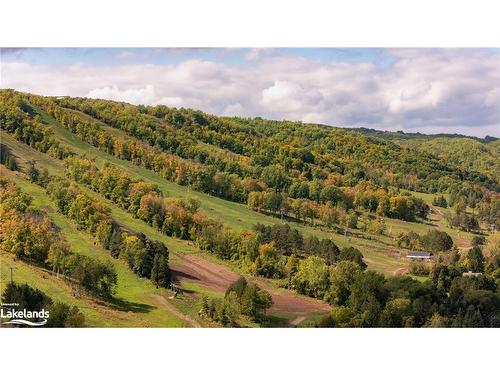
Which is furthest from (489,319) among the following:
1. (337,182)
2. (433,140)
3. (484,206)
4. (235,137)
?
(433,140)

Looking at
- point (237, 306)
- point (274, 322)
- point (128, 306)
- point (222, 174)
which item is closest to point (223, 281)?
point (237, 306)

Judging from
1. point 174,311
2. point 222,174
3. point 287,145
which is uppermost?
point 287,145

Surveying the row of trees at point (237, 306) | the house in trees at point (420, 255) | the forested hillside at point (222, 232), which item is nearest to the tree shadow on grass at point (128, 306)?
the forested hillside at point (222, 232)

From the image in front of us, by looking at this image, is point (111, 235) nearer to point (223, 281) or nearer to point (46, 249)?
point (46, 249)

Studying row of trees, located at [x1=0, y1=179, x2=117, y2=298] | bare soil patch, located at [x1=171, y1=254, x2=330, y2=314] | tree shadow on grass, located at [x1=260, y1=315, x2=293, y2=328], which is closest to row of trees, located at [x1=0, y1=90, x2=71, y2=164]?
row of trees, located at [x1=0, y1=179, x2=117, y2=298]

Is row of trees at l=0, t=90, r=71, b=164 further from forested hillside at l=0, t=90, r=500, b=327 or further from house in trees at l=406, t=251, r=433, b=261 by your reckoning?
house in trees at l=406, t=251, r=433, b=261

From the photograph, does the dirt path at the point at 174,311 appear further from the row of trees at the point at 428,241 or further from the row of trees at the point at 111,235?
the row of trees at the point at 428,241
